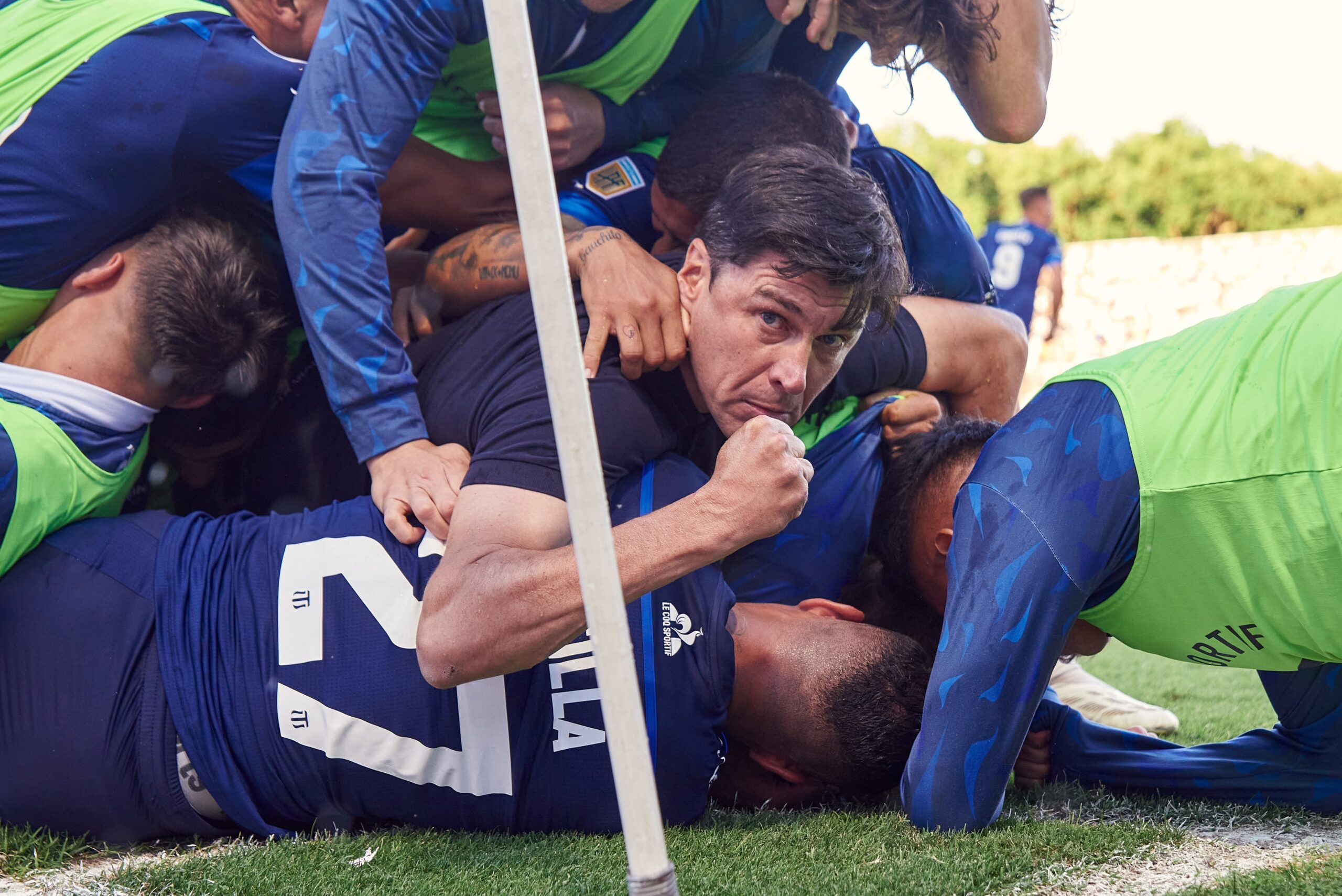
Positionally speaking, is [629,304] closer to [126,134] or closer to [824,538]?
[824,538]

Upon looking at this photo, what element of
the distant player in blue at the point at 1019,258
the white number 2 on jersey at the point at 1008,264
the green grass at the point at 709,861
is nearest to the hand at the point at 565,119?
the green grass at the point at 709,861

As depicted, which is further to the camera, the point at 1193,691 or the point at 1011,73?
the point at 1193,691

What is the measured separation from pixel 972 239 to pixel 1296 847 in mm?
1933

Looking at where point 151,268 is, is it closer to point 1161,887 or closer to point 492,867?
point 492,867

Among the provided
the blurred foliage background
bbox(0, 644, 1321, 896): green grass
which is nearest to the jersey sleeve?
bbox(0, 644, 1321, 896): green grass

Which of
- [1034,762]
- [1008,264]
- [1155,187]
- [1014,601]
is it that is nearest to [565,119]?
[1014,601]

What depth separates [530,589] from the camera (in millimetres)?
1918

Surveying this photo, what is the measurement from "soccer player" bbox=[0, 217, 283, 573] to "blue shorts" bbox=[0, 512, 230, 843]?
0.16m

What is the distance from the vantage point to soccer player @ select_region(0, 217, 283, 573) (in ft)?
7.87

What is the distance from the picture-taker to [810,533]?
2.82 metres

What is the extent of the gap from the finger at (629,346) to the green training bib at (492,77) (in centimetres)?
81

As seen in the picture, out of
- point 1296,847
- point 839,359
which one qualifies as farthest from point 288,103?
point 1296,847

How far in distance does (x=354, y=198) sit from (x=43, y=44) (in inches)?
32.9

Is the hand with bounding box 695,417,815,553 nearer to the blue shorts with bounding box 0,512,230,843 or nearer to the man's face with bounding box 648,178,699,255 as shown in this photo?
the man's face with bounding box 648,178,699,255
